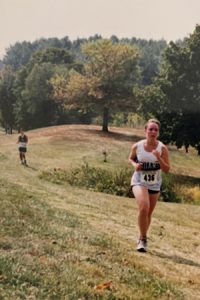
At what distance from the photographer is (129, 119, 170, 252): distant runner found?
10.0 meters

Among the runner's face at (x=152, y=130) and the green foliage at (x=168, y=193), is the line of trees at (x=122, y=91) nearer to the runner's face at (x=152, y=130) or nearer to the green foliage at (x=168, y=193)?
the green foliage at (x=168, y=193)

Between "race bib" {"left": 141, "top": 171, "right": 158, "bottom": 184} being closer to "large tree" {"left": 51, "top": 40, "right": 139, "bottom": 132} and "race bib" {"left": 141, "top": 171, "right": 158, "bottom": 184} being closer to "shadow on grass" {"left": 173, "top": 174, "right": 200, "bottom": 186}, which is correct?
"shadow on grass" {"left": 173, "top": 174, "right": 200, "bottom": 186}

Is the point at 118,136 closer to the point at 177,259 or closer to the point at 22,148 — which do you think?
the point at 22,148

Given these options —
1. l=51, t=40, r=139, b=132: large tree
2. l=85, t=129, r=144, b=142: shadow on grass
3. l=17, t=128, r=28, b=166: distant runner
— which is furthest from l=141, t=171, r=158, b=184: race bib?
l=51, t=40, r=139, b=132: large tree

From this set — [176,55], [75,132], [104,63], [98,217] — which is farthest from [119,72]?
[98,217]

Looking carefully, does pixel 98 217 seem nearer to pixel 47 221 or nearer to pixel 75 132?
pixel 47 221

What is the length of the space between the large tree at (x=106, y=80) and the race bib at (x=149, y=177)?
1906 inches

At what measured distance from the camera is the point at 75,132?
59.1 m

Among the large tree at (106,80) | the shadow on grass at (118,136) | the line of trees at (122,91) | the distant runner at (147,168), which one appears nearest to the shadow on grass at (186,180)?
the line of trees at (122,91)

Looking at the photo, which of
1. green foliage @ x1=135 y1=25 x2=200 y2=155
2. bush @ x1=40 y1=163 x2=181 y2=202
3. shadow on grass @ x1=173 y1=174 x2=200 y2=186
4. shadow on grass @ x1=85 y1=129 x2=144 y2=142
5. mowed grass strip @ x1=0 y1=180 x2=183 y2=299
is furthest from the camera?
shadow on grass @ x1=85 y1=129 x2=144 y2=142

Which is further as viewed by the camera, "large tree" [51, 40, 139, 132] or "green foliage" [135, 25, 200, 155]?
"large tree" [51, 40, 139, 132]

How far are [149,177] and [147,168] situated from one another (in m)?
0.19

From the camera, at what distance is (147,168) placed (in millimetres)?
10125

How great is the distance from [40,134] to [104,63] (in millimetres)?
10749
